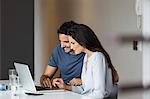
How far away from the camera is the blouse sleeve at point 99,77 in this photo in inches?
96.2

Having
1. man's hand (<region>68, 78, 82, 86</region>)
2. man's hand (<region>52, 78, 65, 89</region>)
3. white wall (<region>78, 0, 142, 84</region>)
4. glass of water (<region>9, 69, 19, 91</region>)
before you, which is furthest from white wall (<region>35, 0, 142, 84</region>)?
glass of water (<region>9, 69, 19, 91</region>)

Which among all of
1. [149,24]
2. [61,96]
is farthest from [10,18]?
[61,96]

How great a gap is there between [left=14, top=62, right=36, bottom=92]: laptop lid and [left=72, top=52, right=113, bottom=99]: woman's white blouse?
332 millimetres

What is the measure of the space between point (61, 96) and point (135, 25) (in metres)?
1.37

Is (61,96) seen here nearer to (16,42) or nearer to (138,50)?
(138,50)

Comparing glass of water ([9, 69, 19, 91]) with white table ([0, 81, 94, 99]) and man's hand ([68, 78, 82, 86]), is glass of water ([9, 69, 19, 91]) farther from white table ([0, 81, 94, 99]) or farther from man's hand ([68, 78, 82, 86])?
man's hand ([68, 78, 82, 86])

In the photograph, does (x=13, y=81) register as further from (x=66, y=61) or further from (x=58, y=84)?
(x=66, y=61)

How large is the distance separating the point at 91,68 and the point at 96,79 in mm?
119

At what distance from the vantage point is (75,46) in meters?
2.75

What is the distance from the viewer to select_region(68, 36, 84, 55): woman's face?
2.71 m

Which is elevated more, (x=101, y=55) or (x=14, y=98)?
(x=101, y=55)

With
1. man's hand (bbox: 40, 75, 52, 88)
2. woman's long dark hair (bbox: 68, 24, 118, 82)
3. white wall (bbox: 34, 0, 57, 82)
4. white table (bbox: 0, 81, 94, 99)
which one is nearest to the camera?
white table (bbox: 0, 81, 94, 99)

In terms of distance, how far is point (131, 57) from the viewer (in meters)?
3.48

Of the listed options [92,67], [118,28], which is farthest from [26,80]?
[118,28]
